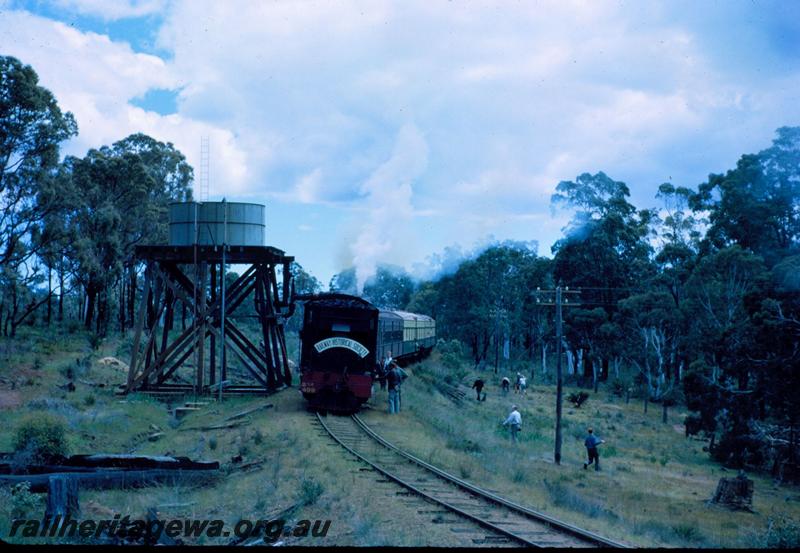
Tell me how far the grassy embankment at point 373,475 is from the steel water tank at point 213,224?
6.25m

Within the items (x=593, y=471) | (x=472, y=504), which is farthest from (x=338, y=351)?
(x=472, y=504)

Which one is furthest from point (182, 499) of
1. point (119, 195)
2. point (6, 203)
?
point (119, 195)

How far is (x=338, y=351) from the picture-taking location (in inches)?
925

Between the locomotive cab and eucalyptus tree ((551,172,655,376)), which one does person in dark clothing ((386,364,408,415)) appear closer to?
the locomotive cab

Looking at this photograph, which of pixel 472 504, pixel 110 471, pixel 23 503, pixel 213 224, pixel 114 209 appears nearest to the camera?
pixel 23 503

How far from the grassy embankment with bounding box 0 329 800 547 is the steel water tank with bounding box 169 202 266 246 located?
6.25 m

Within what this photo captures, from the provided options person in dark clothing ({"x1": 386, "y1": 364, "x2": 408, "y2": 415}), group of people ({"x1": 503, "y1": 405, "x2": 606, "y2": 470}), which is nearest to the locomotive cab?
person in dark clothing ({"x1": 386, "y1": 364, "x2": 408, "y2": 415})

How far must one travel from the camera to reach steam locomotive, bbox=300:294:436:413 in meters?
23.4

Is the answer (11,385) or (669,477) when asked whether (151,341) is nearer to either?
(11,385)

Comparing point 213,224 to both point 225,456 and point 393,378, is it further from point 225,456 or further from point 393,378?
point 225,456

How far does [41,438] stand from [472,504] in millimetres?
9812

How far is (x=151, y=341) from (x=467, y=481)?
18.5 m

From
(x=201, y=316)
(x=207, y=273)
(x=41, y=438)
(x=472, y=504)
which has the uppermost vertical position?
(x=207, y=273)

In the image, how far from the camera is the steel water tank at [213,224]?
2825 centimetres
